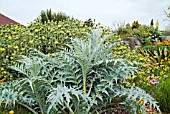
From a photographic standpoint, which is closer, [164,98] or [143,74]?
[164,98]

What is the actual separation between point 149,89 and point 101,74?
1887 millimetres

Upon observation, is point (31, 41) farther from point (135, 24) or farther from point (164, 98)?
point (135, 24)

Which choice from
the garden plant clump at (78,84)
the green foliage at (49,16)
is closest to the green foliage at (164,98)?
the garden plant clump at (78,84)

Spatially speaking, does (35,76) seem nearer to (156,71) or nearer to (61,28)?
(61,28)

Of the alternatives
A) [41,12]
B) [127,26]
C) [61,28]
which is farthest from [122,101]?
[127,26]

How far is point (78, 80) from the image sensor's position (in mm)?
3938

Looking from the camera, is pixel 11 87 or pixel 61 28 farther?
pixel 61 28

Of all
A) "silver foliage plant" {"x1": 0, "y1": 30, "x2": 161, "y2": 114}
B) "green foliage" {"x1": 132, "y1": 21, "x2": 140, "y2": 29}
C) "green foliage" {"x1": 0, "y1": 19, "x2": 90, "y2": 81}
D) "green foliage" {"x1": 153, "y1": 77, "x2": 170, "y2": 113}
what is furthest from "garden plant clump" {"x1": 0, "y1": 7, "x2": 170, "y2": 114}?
"green foliage" {"x1": 132, "y1": 21, "x2": 140, "y2": 29}

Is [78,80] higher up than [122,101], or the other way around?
[78,80]

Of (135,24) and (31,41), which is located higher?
(135,24)

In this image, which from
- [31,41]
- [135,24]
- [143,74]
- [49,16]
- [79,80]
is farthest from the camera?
[135,24]

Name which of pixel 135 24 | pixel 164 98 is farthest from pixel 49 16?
pixel 164 98

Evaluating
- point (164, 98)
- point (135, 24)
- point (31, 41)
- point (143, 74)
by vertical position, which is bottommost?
point (164, 98)

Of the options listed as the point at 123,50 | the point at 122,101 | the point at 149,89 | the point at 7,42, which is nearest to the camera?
the point at 122,101
